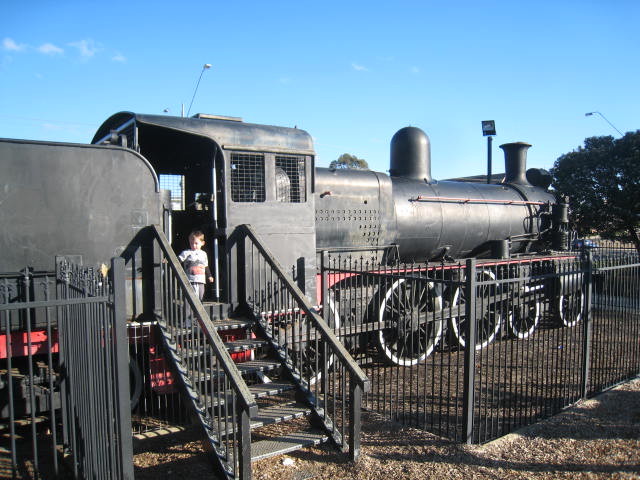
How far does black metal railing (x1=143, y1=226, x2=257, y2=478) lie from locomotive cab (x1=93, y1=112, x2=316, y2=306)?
0.67 m

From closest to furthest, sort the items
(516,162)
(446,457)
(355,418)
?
1. (355,418)
2. (446,457)
3. (516,162)

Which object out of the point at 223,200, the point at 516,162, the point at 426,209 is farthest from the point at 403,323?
the point at 516,162

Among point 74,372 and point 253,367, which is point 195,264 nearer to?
point 253,367

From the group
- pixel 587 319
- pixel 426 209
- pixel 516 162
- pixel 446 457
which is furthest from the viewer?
pixel 516 162

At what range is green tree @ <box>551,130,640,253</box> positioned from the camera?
46.8 feet

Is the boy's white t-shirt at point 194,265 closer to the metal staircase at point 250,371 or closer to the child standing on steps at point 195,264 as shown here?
the child standing on steps at point 195,264

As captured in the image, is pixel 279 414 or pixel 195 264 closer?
pixel 279 414

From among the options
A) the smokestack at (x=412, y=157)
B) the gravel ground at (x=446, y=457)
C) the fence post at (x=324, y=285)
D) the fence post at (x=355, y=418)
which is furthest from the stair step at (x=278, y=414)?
the smokestack at (x=412, y=157)

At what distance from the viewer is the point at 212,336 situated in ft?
12.8

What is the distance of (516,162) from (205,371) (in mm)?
9285

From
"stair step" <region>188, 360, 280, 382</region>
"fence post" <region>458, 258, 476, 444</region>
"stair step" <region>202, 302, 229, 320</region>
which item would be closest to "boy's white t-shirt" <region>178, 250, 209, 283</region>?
"stair step" <region>202, 302, 229, 320</region>

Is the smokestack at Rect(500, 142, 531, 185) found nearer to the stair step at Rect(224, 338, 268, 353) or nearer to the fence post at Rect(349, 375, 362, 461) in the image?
the stair step at Rect(224, 338, 268, 353)

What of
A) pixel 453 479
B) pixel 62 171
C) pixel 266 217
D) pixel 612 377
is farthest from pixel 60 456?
pixel 612 377

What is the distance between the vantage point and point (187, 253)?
5.28 meters
